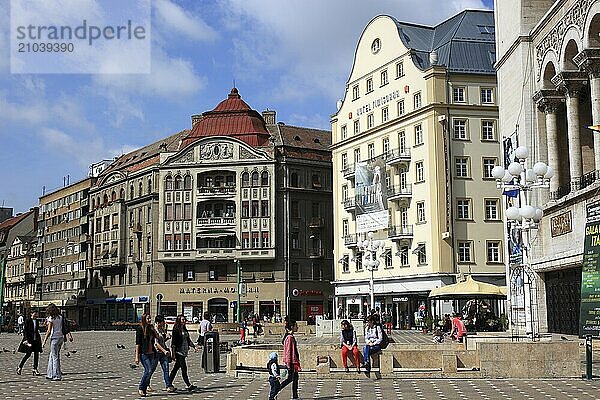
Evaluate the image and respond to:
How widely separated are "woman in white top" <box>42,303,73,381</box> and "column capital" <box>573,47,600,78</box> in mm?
19731

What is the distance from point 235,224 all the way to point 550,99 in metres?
46.7

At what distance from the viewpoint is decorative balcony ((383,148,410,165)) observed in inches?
2309

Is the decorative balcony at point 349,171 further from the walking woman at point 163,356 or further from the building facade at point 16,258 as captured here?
the building facade at point 16,258

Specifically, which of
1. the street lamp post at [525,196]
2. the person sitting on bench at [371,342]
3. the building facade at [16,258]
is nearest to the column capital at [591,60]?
the street lamp post at [525,196]

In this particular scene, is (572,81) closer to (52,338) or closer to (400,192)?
(52,338)

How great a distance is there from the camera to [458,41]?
2347 inches

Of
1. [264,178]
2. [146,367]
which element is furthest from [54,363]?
[264,178]

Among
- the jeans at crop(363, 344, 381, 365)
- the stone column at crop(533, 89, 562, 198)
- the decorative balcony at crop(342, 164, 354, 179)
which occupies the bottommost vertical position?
the jeans at crop(363, 344, 381, 365)

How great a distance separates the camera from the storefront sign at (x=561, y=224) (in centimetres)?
3158

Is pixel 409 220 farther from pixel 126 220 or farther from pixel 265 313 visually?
pixel 126 220

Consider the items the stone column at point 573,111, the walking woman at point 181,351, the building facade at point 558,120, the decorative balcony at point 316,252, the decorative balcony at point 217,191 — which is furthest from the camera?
the decorative balcony at point 316,252

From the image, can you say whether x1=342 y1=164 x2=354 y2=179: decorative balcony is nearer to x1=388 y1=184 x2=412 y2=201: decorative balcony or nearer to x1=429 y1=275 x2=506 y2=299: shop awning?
x1=388 y1=184 x2=412 y2=201: decorative balcony

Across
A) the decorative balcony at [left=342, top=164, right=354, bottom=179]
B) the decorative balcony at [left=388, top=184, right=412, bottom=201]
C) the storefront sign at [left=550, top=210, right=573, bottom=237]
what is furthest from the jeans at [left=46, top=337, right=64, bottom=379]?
the decorative balcony at [left=342, top=164, right=354, bottom=179]

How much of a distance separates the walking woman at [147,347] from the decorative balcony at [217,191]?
200 ft
